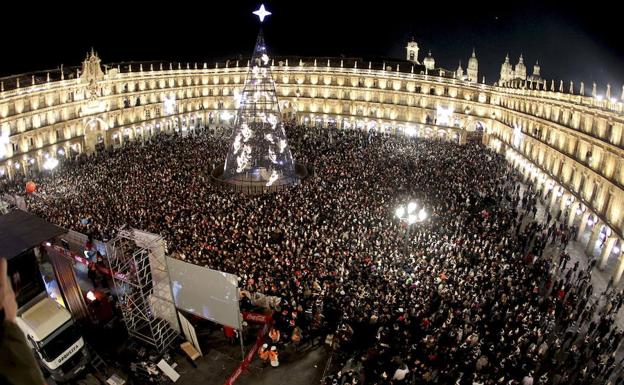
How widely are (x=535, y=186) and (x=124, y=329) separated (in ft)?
140

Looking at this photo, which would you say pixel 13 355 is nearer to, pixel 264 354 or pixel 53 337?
pixel 53 337

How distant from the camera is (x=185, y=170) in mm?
40531

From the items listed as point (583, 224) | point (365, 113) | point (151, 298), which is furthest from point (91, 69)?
point (583, 224)

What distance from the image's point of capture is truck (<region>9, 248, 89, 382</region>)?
16.4 m

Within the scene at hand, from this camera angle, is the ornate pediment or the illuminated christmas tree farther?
the ornate pediment

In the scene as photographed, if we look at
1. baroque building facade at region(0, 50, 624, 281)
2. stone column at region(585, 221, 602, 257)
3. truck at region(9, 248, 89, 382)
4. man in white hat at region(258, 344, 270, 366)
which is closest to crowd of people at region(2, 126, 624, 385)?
man in white hat at region(258, 344, 270, 366)

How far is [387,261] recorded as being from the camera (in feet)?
79.5

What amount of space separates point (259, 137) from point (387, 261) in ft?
64.2

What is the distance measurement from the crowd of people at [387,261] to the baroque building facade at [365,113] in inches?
184

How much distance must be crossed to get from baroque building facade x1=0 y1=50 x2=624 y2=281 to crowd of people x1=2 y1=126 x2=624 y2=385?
4666 millimetres

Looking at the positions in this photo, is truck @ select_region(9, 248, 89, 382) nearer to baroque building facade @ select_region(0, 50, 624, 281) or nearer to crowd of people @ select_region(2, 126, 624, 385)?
crowd of people @ select_region(2, 126, 624, 385)

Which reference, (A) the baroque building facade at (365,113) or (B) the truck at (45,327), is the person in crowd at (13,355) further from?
(A) the baroque building facade at (365,113)

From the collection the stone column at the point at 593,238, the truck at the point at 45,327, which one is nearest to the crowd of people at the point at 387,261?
the stone column at the point at 593,238

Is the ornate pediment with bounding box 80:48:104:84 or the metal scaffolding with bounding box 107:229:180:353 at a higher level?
the ornate pediment with bounding box 80:48:104:84
